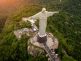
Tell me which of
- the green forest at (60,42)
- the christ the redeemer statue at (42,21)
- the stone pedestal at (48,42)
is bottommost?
the green forest at (60,42)

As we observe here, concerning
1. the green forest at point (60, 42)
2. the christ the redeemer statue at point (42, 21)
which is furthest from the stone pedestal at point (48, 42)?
the green forest at point (60, 42)

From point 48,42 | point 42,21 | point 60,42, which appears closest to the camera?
point 42,21

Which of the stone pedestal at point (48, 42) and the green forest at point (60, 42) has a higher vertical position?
the stone pedestal at point (48, 42)

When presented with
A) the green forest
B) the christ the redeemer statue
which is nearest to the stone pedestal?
the christ the redeemer statue

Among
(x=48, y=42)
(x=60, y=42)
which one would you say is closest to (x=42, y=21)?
(x=48, y=42)

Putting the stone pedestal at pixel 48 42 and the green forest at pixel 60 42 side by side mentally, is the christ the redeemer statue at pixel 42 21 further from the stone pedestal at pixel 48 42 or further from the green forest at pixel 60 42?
the green forest at pixel 60 42

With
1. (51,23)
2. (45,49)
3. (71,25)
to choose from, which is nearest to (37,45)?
(45,49)

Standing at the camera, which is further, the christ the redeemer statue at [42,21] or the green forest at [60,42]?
the green forest at [60,42]

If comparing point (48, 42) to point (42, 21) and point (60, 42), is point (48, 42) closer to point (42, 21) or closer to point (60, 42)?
point (60, 42)

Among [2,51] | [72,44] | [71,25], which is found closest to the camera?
[2,51]

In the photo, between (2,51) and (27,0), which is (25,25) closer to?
(2,51)

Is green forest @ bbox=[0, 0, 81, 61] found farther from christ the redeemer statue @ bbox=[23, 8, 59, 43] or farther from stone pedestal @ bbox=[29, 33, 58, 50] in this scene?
christ the redeemer statue @ bbox=[23, 8, 59, 43]
